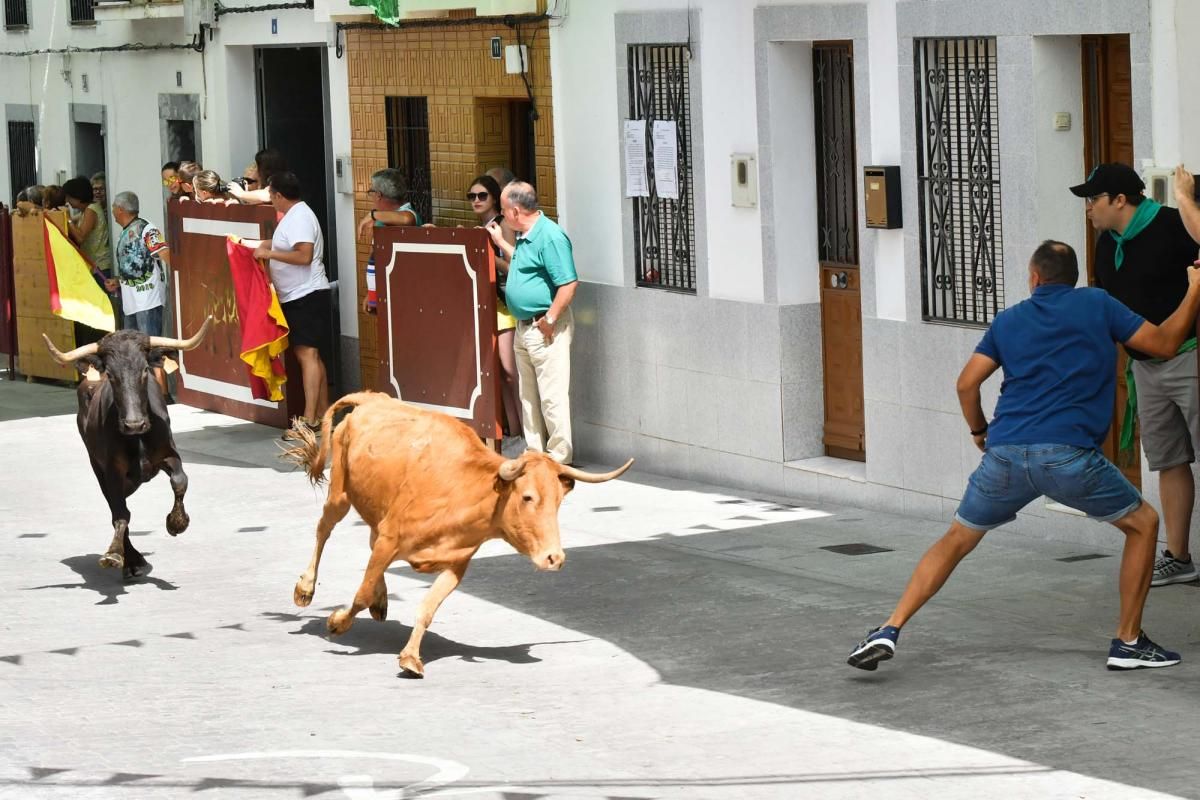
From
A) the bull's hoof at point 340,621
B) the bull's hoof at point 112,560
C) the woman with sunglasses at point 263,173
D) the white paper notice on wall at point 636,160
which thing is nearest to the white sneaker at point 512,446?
the white paper notice on wall at point 636,160

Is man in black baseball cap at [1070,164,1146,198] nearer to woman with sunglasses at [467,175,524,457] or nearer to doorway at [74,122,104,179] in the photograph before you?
woman with sunglasses at [467,175,524,457]

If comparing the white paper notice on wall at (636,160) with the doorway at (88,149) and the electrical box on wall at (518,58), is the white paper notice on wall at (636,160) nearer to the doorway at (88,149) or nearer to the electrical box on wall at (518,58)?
the electrical box on wall at (518,58)

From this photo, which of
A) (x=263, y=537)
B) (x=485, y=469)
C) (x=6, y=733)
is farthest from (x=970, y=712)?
(x=263, y=537)

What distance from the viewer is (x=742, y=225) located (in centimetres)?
1361

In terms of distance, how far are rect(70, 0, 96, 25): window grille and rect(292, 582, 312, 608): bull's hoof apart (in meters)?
13.9

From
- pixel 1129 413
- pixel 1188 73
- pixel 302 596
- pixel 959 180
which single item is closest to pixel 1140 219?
pixel 1188 73

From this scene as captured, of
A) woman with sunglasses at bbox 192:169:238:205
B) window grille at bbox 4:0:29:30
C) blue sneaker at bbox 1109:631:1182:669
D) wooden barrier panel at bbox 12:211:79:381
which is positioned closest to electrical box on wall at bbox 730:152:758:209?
blue sneaker at bbox 1109:631:1182:669

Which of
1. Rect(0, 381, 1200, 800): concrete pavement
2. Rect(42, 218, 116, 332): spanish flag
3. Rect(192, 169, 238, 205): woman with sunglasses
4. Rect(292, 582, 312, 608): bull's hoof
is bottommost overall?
Rect(0, 381, 1200, 800): concrete pavement

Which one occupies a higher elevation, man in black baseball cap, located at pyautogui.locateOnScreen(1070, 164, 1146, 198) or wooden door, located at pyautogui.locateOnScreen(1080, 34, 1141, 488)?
wooden door, located at pyautogui.locateOnScreen(1080, 34, 1141, 488)

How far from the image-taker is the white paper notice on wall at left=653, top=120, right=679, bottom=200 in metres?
14.2

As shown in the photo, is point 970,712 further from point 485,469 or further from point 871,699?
point 485,469

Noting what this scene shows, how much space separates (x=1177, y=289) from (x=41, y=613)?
5.55m

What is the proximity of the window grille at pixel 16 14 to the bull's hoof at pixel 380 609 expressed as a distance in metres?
16.5

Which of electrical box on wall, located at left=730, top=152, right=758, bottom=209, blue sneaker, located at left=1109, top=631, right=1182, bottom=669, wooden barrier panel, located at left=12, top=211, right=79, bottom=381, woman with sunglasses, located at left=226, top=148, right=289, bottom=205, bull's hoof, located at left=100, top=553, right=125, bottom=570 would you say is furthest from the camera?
wooden barrier panel, located at left=12, top=211, right=79, bottom=381
